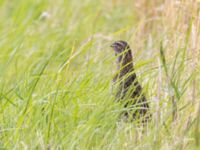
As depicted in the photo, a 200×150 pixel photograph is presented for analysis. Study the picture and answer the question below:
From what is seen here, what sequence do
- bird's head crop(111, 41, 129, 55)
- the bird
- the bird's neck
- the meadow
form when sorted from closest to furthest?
the meadow
the bird
the bird's neck
bird's head crop(111, 41, 129, 55)

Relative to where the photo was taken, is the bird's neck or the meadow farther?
the bird's neck

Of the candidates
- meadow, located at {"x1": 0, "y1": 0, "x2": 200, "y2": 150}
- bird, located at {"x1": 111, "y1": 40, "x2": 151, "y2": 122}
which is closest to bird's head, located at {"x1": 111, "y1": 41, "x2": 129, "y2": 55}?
meadow, located at {"x1": 0, "y1": 0, "x2": 200, "y2": 150}

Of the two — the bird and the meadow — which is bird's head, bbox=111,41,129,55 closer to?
the meadow

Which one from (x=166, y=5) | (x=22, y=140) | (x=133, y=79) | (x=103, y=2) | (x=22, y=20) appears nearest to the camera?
(x=22, y=140)

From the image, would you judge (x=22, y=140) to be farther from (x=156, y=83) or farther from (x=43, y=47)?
(x=43, y=47)

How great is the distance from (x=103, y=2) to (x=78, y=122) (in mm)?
4893

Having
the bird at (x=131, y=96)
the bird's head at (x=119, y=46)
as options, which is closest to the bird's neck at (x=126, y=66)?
the bird at (x=131, y=96)

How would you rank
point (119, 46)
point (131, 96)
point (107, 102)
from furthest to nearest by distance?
1. point (119, 46)
2. point (131, 96)
3. point (107, 102)

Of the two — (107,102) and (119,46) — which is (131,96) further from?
(119,46)

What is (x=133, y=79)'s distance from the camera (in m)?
5.25

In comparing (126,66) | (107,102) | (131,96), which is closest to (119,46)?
(126,66)

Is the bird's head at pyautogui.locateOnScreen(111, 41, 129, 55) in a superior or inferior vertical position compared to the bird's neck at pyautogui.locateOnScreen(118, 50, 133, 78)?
superior

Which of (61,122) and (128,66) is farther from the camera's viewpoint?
(128,66)

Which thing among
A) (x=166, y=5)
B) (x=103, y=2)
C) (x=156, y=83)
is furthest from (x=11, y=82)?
(x=103, y=2)
